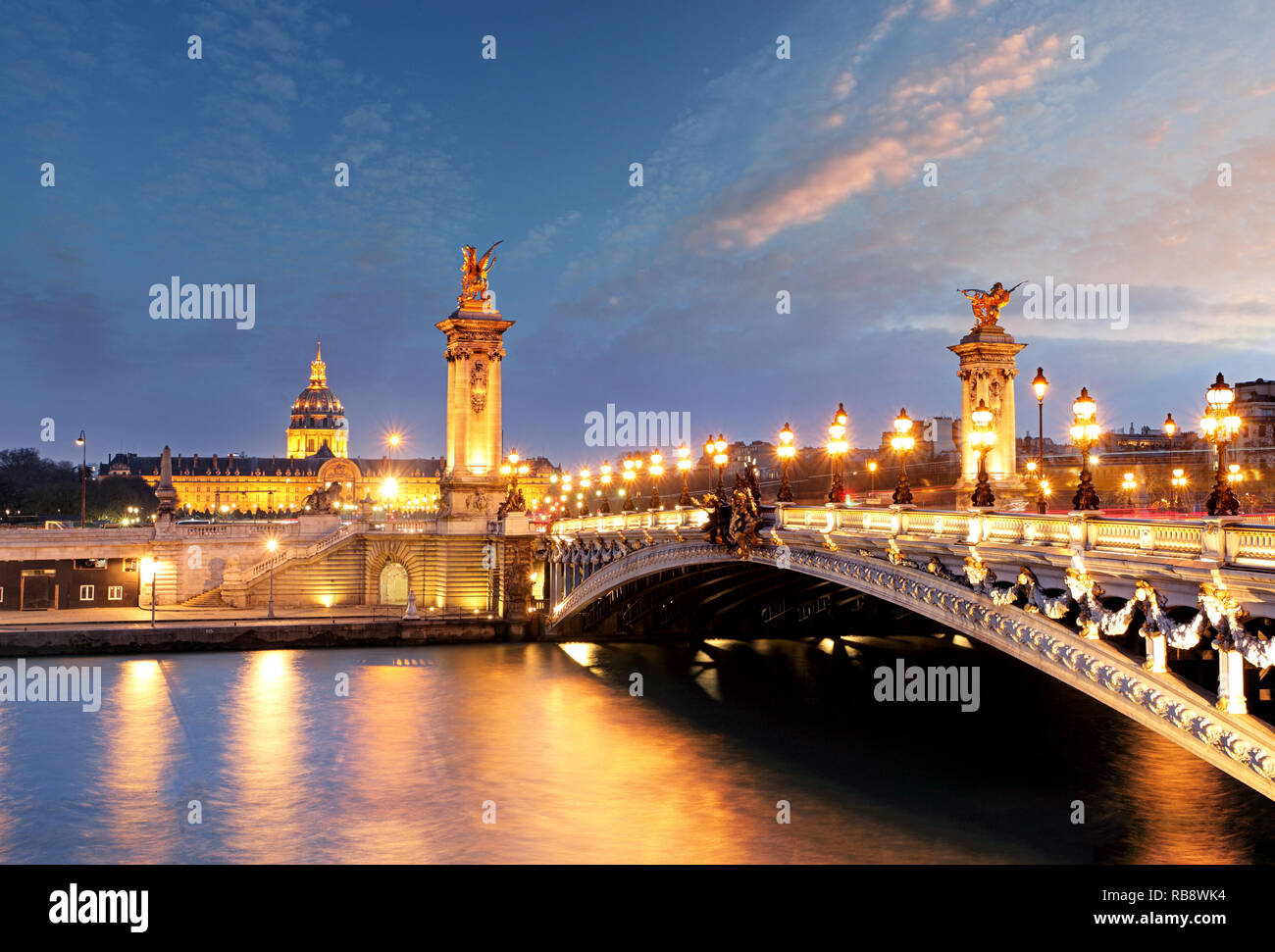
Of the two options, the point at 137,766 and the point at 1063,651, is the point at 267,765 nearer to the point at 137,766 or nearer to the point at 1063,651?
the point at 137,766

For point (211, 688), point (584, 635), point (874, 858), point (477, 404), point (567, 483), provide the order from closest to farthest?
point (874, 858) → point (211, 688) → point (584, 635) → point (477, 404) → point (567, 483)

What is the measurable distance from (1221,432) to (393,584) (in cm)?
4727

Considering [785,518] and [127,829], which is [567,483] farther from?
[127,829]

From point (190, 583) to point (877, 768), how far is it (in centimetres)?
4152

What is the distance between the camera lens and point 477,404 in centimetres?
5619

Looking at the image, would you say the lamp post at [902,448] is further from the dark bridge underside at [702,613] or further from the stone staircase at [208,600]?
the stone staircase at [208,600]

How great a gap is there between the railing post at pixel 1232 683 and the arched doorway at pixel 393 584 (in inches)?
1836

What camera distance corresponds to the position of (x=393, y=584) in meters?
57.1

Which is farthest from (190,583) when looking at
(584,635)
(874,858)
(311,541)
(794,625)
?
(874,858)

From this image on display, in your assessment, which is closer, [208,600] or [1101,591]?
[1101,591]

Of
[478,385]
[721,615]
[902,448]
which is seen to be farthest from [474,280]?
[902,448]

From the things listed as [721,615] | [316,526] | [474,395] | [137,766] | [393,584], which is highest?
[474,395]

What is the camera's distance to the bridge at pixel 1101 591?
13.4 metres

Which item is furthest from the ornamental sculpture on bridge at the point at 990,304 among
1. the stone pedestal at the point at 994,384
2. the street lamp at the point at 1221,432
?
the street lamp at the point at 1221,432
